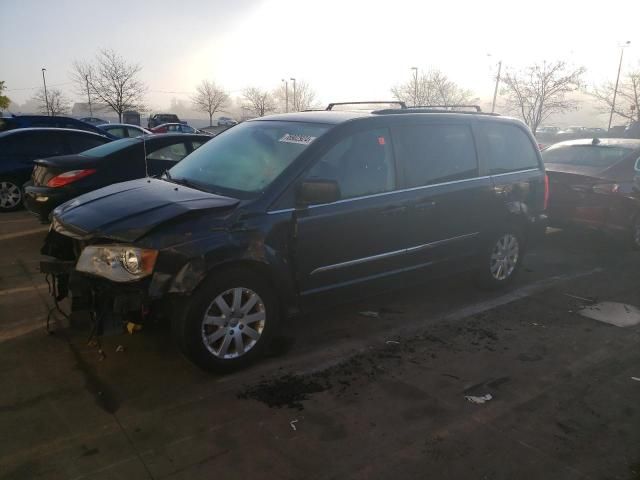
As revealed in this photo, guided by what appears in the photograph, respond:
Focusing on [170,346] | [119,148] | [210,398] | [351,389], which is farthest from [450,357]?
[119,148]

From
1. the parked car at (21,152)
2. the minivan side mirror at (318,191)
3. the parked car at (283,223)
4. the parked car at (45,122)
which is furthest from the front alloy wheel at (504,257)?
the parked car at (45,122)

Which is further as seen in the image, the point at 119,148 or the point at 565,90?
the point at 565,90

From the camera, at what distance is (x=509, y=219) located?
5.45 metres

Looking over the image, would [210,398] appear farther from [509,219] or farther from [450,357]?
[509,219]

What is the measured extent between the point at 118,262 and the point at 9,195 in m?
6.93

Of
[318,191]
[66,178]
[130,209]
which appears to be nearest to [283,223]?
[318,191]

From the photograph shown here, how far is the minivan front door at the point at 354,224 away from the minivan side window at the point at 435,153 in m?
0.20

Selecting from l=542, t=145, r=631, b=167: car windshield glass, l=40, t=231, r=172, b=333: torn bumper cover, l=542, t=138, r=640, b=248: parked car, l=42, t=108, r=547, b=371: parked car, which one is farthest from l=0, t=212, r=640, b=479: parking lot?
l=542, t=145, r=631, b=167: car windshield glass

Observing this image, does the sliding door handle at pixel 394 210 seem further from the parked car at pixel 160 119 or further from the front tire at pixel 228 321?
the parked car at pixel 160 119

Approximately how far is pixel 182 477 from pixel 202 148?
3.05 meters

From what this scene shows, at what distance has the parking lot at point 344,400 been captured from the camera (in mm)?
2721

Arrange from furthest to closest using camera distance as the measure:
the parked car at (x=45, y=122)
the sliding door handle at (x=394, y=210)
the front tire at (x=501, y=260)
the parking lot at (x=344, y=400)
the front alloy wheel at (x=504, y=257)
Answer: the parked car at (x=45, y=122) → the front alloy wheel at (x=504, y=257) → the front tire at (x=501, y=260) → the sliding door handle at (x=394, y=210) → the parking lot at (x=344, y=400)

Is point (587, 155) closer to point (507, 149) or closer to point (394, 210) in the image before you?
point (507, 149)

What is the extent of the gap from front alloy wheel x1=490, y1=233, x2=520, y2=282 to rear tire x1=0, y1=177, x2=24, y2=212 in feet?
26.1
